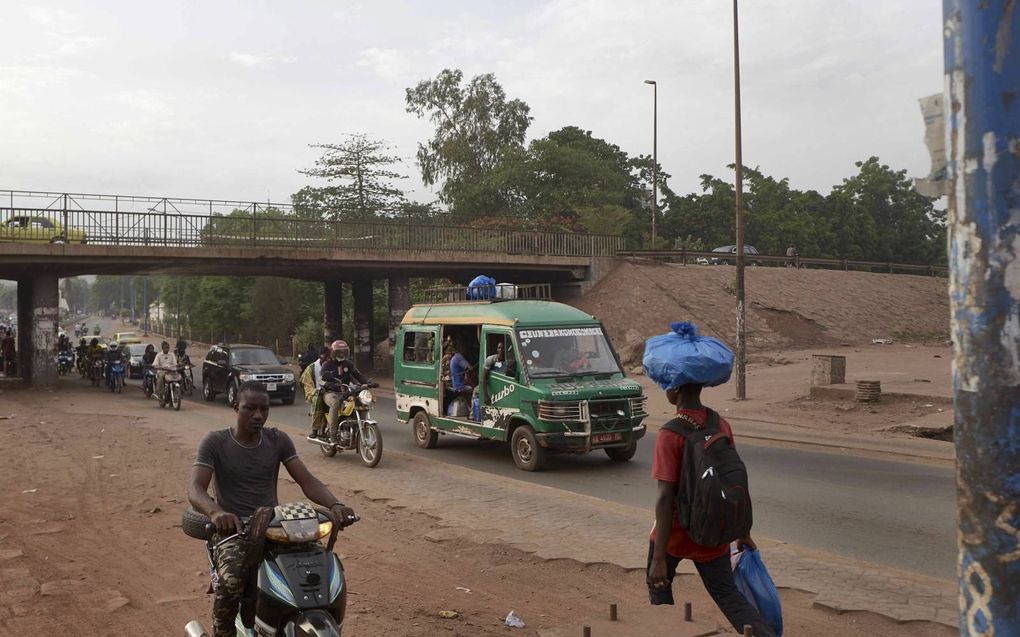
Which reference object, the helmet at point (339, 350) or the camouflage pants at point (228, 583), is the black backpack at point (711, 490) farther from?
the helmet at point (339, 350)

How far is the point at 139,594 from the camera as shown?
6.50 meters

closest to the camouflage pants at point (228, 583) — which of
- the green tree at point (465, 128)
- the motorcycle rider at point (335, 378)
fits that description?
the motorcycle rider at point (335, 378)

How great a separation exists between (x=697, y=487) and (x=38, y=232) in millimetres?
27914

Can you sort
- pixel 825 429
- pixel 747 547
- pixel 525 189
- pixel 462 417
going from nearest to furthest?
pixel 747 547
pixel 462 417
pixel 825 429
pixel 525 189

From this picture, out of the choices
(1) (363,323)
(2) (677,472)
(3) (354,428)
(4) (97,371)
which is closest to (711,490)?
(2) (677,472)

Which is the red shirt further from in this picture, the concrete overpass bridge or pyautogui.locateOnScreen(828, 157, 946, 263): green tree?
pyautogui.locateOnScreen(828, 157, 946, 263): green tree

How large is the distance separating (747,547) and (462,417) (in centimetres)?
1023

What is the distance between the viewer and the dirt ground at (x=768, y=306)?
3603 centimetres

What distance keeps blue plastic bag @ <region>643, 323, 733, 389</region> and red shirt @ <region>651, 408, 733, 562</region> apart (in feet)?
0.51

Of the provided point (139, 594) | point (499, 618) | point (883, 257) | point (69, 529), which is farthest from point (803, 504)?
point (883, 257)

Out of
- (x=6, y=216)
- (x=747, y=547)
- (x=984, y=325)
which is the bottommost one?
(x=747, y=547)

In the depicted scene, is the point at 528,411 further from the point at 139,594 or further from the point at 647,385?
the point at 647,385

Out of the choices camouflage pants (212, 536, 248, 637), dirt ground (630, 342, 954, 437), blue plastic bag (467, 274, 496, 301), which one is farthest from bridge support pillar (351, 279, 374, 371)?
camouflage pants (212, 536, 248, 637)

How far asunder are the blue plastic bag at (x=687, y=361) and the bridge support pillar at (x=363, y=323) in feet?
112
